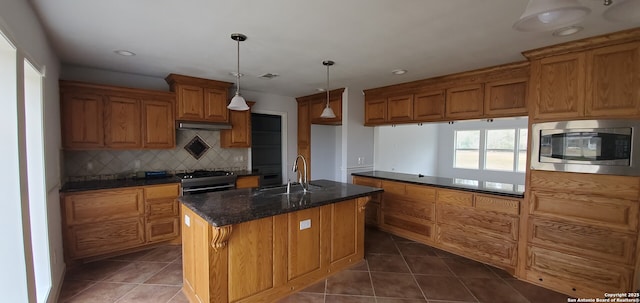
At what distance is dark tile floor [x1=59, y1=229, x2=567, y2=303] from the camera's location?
7.86 feet

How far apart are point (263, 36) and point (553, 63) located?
106 inches

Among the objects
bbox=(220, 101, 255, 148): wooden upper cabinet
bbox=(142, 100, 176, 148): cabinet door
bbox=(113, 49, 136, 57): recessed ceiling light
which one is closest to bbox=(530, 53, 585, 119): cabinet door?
bbox=(220, 101, 255, 148): wooden upper cabinet

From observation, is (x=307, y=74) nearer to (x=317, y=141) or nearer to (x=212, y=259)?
(x=317, y=141)

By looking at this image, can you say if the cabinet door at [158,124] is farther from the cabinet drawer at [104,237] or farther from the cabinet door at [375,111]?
the cabinet door at [375,111]

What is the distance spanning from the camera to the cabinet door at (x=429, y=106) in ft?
12.0

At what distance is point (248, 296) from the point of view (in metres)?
2.18

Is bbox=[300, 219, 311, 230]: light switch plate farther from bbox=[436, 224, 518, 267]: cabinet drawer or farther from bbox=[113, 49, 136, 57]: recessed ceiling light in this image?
bbox=[113, 49, 136, 57]: recessed ceiling light

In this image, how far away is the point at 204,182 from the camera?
144 inches

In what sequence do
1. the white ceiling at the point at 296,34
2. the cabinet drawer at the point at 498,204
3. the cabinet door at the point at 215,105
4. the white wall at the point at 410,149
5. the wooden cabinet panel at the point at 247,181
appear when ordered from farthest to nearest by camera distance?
the white wall at the point at 410,149 → the wooden cabinet panel at the point at 247,181 → the cabinet door at the point at 215,105 → the cabinet drawer at the point at 498,204 → the white ceiling at the point at 296,34

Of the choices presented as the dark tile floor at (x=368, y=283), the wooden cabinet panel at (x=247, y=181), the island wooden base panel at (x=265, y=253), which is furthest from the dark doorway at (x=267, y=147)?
the island wooden base panel at (x=265, y=253)

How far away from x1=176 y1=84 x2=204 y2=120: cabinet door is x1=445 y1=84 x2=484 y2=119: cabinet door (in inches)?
135

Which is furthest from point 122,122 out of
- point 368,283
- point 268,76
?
point 368,283

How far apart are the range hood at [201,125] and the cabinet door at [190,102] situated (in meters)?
0.08

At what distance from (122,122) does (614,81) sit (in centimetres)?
512
